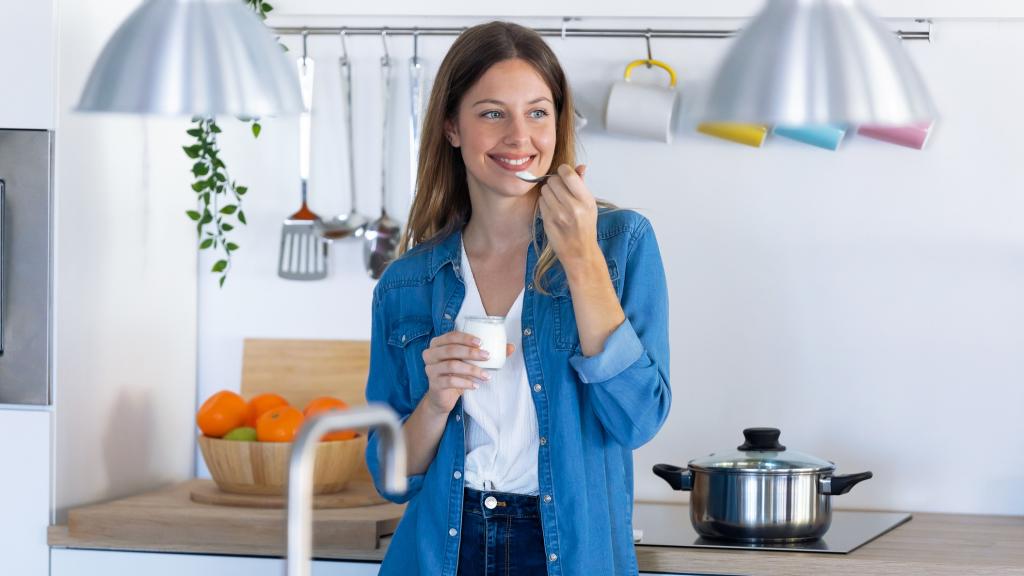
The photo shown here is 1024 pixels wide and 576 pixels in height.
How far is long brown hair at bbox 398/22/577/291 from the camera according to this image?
67.4 inches

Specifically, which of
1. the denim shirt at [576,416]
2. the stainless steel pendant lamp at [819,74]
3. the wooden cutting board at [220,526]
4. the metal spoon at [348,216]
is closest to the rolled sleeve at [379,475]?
the denim shirt at [576,416]

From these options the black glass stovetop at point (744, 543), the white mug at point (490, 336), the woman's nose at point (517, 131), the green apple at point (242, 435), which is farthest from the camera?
the green apple at point (242, 435)

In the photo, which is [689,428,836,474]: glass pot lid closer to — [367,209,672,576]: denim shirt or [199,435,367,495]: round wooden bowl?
[367,209,672,576]: denim shirt

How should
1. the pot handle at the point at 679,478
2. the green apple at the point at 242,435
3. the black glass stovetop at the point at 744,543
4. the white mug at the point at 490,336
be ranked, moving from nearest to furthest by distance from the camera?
the white mug at the point at 490,336 < the black glass stovetop at the point at 744,543 < the pot handle at the point at 679,478 < the green apple at the point at 242,435

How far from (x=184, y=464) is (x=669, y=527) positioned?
3.38 ft

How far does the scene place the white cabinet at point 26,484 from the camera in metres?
2.11

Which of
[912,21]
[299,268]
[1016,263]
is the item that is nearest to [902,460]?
[1016,263]

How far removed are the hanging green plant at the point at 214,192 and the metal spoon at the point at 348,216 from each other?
161 mm

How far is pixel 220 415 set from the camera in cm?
226

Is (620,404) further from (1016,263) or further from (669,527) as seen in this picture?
(1016,263)

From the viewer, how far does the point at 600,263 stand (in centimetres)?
157

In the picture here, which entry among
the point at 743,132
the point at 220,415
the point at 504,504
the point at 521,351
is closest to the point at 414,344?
the point at 521,351

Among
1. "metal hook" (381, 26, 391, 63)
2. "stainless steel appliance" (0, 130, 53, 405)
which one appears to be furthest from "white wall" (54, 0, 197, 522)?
"metal hook" (381, 26, 391, 63)

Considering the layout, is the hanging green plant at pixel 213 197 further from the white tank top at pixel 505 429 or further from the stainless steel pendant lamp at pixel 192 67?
the stainless steel pendant lamp at pixel 192 67
